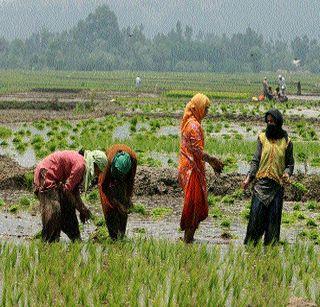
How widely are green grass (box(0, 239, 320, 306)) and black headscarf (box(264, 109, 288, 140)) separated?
1.16 meters

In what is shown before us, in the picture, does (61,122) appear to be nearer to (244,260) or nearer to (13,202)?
(13,202)

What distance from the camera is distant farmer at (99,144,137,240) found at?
8.00 m

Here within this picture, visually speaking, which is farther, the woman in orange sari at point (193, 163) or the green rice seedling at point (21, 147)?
the green rice seedling at point (21, 147)

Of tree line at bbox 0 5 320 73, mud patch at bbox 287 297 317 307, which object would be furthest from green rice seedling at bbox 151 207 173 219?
tree line at bbox 0 5 320 73

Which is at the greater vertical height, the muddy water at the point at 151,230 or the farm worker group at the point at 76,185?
the farm worker group at the point at 76,185

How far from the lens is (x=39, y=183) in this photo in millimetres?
8000

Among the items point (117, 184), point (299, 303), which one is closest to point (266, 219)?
point (117, 184)

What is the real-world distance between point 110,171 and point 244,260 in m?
1.59

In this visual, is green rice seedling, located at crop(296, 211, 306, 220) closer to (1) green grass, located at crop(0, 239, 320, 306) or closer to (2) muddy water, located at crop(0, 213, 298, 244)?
(2) muddy water, located at crop(0, 213, 298, 244)

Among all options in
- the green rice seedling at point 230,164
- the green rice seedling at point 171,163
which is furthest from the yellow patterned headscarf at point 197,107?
the green rice seedling at point 171,163

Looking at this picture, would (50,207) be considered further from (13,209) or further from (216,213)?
(216,213)

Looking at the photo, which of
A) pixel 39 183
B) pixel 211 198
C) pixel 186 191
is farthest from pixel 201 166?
pixel 211 198

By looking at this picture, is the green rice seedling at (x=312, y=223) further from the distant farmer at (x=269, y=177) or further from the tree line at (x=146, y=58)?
the tree line at (x=146, y=58)

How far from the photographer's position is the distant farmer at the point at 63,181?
772 centimetres
